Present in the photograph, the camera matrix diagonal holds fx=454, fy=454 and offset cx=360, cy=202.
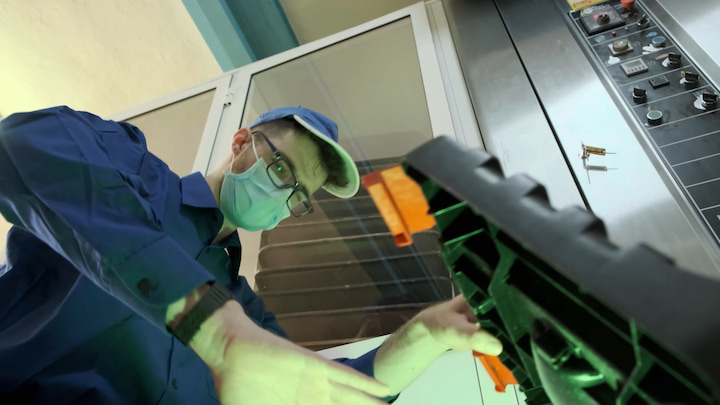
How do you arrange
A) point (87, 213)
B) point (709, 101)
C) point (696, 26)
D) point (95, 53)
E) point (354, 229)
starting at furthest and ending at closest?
point (95, 53)
point (354, 229)
point (696, 26)
point (709, 101)
point (87, 213)

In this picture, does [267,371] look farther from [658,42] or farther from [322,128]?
[658,42]

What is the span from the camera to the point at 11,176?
2.44ft

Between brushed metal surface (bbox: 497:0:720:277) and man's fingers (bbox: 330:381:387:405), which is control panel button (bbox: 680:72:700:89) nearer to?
brushed metal surface (bbox: 497:0:720:277)

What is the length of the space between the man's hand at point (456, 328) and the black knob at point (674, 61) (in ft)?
2.56

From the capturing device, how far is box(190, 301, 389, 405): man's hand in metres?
0.59

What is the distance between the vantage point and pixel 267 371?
0.60m

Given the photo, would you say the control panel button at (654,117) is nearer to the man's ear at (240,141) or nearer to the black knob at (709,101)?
the black knob at (709,101)

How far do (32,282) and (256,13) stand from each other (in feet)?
5.47

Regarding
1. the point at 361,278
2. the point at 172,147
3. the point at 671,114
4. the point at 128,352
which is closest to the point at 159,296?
the point at 128,352

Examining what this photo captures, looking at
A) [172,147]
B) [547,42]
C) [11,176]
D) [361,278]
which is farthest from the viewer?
[172,147]

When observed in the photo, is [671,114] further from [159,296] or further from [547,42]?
[159,296]

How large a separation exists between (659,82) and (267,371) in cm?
102

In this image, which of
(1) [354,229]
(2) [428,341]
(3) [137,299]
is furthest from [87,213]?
(1) [354,229]

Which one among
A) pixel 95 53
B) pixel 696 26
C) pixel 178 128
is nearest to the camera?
pixel 696 26
